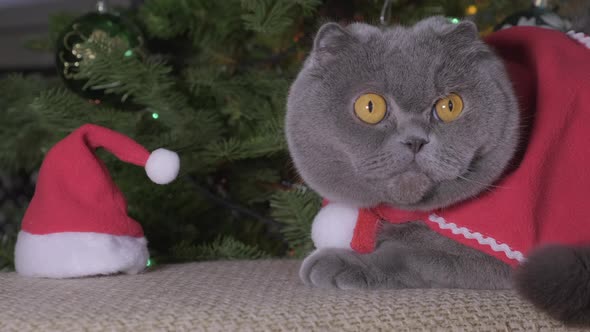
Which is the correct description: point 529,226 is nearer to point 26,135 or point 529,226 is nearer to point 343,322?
point 343,322

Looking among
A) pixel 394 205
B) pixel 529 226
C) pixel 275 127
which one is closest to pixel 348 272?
pixel 394 205

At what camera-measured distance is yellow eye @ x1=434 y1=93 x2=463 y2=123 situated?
71 cm

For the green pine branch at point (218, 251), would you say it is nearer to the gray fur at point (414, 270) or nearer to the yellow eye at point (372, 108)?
the gray fur at point (414, 270)

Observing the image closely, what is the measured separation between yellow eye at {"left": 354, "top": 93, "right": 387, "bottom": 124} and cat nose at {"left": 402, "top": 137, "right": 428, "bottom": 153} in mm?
45

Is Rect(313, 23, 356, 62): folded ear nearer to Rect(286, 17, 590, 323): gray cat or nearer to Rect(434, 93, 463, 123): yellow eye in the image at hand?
Rect(286, 17, 590, 323): gray cat

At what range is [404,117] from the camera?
2.31 feet

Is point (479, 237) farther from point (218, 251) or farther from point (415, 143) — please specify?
point (218, 251)

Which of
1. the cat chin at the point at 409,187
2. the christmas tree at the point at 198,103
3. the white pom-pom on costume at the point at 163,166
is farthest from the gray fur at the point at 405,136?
the christmas tree at the point at 198,103

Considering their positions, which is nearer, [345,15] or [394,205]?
[394,205]

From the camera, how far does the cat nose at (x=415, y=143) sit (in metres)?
0.68

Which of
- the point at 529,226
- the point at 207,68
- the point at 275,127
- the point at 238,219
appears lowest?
the point at 238,219

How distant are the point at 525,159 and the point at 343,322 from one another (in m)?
0.32

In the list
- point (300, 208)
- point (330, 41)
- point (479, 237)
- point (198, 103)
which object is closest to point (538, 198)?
point (479, 237)

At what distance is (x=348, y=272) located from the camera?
0.75m
